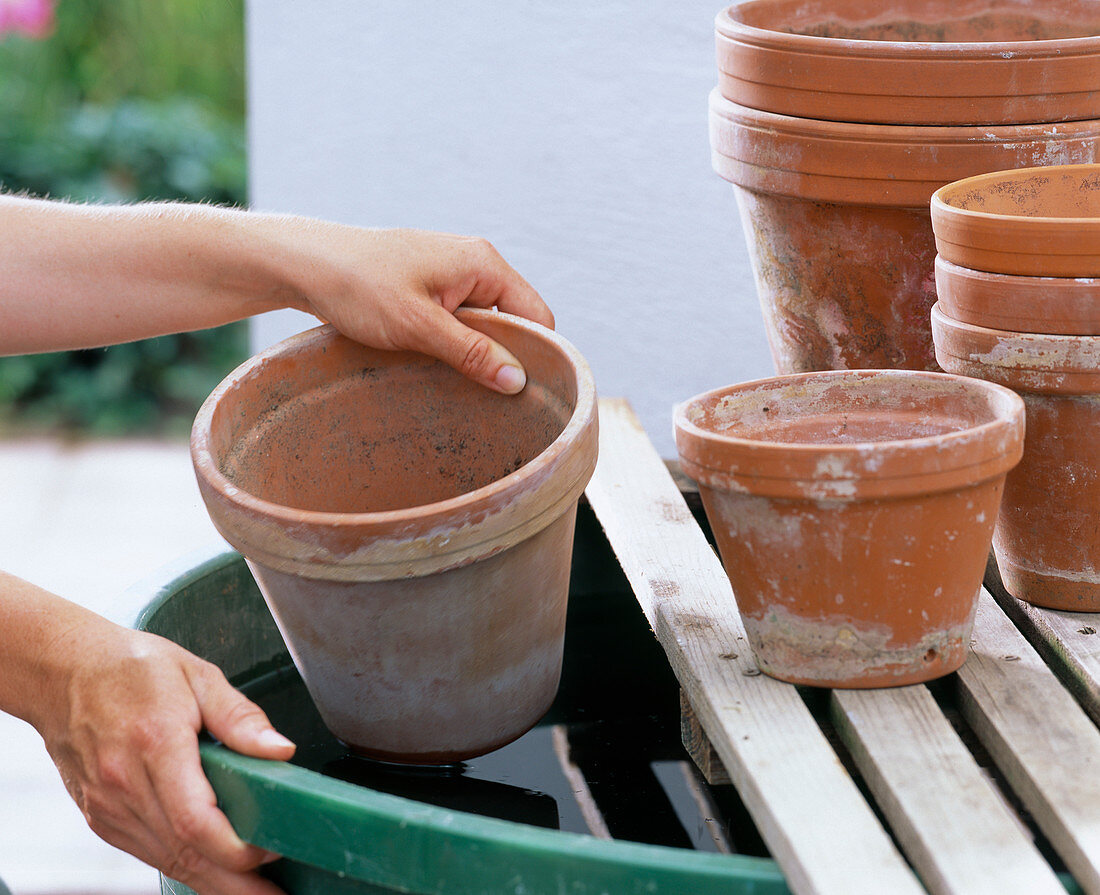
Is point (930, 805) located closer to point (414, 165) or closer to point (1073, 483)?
point (1073, 483)

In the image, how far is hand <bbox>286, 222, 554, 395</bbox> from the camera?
128 cm

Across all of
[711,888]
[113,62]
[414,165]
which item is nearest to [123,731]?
[711,888]

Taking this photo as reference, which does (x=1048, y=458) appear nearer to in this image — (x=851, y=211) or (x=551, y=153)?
(x=851, y=211)

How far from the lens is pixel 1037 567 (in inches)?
46.6

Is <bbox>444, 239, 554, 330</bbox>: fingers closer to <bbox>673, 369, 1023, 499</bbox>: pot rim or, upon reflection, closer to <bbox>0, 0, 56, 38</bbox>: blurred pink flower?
<bbox>673, 369, 1023, 499</bbox>: pot rim

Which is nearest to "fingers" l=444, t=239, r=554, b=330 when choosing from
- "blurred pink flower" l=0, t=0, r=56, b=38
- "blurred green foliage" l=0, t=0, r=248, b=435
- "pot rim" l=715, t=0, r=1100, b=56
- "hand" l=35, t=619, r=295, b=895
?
"pot rim" l=715, t=0, r=1100, b=56

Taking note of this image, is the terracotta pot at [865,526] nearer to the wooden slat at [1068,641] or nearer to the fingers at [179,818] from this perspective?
the wooden slat at [1068,641]

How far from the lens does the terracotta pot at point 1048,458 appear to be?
1.08 m

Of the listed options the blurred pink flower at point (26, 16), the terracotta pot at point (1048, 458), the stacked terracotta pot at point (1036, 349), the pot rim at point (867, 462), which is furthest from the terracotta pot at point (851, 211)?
the blurred pink flower at point (26, 16)

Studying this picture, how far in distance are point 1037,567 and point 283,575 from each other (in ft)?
2.23

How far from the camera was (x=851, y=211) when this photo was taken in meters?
1.42

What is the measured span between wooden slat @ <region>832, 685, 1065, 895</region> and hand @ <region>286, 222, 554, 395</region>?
19.3 inches

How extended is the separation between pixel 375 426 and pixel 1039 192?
2.35ft

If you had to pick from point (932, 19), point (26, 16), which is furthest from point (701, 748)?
point (26, 16)
